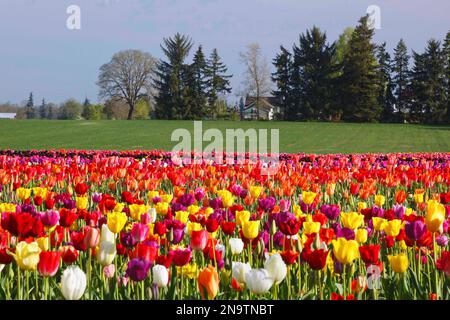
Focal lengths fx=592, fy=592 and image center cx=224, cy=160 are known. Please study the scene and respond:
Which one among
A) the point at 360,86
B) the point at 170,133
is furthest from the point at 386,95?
the point at 170,133

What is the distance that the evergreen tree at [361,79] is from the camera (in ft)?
205

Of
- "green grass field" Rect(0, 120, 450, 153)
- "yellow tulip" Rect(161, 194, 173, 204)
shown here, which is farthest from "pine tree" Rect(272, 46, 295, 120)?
"yellow tulip" Rect(161, 194, 173, 204)

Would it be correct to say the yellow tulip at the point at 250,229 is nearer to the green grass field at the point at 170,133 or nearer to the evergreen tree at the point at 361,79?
the green grass field at the point at 170,133

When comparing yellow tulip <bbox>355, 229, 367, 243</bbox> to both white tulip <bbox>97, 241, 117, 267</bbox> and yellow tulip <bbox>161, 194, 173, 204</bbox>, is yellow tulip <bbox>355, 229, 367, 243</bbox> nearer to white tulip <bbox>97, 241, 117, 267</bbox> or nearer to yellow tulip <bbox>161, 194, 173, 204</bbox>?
white tulip <bbox>97, 241, 117, 267</bbox>

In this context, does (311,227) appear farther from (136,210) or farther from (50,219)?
(50,219)

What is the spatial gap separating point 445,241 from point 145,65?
253 feet

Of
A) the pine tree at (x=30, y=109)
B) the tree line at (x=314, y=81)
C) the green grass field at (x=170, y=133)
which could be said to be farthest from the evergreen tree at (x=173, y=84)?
the pine tree at (x=30, y=109)

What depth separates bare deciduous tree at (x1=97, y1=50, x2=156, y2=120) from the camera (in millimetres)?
77750

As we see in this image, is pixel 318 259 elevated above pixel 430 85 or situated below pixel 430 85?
below

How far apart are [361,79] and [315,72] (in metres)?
5.32

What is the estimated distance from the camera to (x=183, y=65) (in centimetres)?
7200

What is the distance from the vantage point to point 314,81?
65250 mm

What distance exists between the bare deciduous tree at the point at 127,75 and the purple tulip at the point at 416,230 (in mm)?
76029

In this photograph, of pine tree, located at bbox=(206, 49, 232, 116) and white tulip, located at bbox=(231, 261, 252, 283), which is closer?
white tulip, located at bbox=(231, 261, 252, 283)
